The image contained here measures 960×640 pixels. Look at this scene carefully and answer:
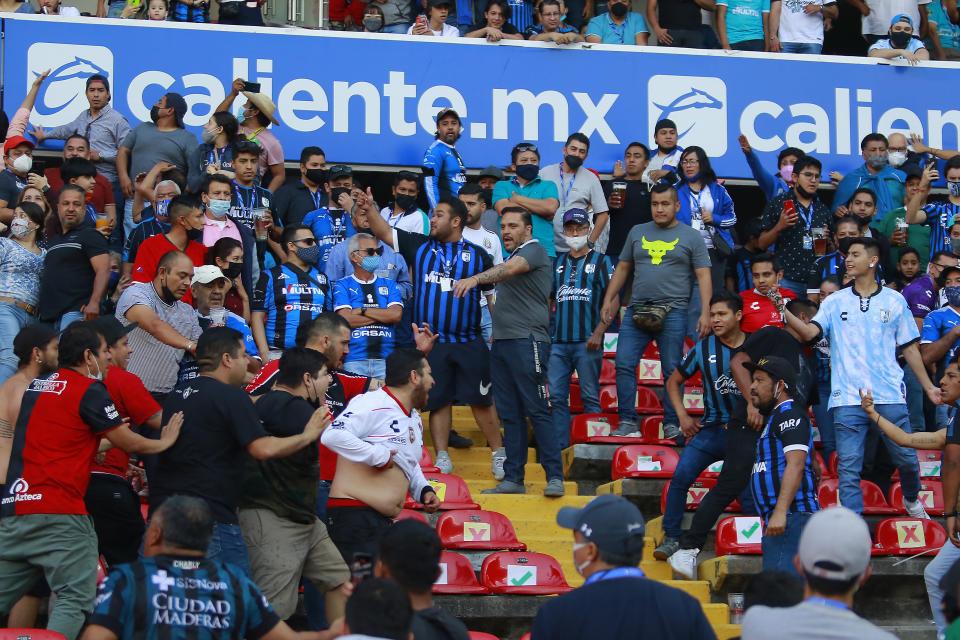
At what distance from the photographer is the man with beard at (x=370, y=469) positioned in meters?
6.09

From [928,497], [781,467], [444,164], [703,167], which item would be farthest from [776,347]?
[444,164]

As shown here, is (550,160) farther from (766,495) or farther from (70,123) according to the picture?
(766,495)

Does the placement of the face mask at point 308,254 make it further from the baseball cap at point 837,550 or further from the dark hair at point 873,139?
the baseball cap at point 837,550

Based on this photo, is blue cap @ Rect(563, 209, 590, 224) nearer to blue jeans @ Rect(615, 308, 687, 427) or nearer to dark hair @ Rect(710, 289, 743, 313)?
blue jeans @ Rect(615, 308, 687, 427)

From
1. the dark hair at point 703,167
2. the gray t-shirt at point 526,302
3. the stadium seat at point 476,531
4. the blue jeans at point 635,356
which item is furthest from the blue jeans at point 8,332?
the dark hair at point 703,167

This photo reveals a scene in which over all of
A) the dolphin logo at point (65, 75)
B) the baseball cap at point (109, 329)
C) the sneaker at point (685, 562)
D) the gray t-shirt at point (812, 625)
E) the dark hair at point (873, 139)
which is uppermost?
the dolphin logo at point (65, 75)

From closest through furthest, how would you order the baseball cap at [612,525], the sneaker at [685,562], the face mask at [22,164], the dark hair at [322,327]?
the baseball cap at [612,525] < the dark hair at [322,327] < the sneaker at [685,562] < the face mask at [22,164]

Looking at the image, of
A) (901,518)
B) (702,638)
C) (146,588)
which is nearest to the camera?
(702,638)

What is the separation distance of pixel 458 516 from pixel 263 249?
10.8 ft

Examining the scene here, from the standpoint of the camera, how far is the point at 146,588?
14.3 ft

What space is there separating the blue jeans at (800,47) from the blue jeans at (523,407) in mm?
6454

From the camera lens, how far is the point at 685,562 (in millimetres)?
7914

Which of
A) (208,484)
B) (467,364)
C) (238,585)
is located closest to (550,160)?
(467,364)

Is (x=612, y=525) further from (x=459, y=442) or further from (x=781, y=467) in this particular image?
(x=459, y=442)
